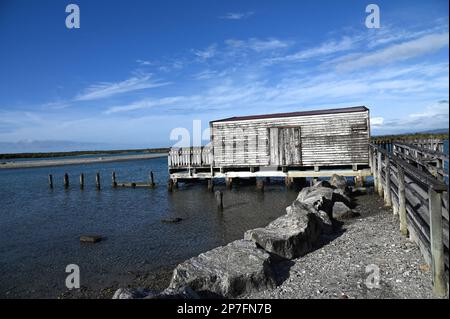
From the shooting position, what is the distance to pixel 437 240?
16.5 feet

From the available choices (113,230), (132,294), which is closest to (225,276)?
(132,294)

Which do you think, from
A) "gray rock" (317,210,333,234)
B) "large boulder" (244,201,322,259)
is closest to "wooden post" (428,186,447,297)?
"large boulder" (244,201,322,259)

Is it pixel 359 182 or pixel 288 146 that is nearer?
pixel 359 182

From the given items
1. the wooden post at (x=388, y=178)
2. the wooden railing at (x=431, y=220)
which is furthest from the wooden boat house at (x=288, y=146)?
the wooden railing at (x=431, y=220)

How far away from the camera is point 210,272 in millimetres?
6891

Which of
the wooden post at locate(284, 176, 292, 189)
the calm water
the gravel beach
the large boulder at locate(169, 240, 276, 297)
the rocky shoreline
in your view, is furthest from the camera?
the wooden post at locate(284, 176, 292, 189)

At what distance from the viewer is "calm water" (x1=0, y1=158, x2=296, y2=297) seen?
977 cm

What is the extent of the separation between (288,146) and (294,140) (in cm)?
57

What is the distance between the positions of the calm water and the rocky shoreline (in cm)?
304

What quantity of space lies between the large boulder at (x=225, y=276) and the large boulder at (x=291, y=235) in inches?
39.5

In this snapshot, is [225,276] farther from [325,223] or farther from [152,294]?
[325,223]

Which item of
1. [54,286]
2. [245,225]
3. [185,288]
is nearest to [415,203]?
[185,288]

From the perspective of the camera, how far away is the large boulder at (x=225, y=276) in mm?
6641

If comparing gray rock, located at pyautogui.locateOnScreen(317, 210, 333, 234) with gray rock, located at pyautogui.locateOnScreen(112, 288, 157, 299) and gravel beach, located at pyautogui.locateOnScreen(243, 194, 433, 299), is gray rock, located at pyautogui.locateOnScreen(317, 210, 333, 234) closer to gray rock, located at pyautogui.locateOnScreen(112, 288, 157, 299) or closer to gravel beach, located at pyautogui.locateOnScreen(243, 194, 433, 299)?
gravel beach, located at pyautogui.locateOnScreen(243, 194, 433, 299)
